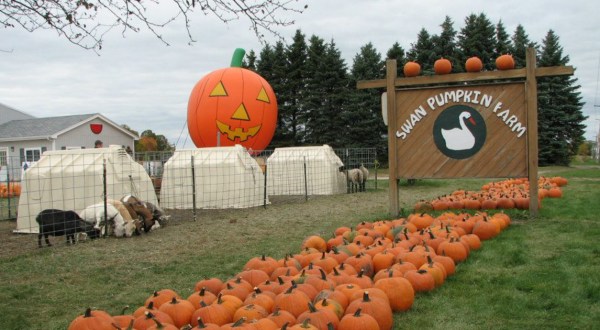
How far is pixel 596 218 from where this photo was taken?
8742 millimetres

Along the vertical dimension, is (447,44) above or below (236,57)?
above

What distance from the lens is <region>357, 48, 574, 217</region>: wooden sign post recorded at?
910cm

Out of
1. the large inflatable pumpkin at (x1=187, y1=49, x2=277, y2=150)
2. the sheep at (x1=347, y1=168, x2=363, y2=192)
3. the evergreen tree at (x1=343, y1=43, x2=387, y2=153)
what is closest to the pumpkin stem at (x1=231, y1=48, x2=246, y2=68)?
the large inflatable pumpkin at (x1=187, y1=49, x2=277, y2=150)

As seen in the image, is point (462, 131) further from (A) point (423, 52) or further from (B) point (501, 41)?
(B) point (501, 41)

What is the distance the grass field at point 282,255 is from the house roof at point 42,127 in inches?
935

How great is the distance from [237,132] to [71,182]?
10.7m

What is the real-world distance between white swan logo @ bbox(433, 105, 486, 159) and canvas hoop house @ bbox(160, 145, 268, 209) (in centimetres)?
559

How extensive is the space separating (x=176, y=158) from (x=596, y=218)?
10.1 meters

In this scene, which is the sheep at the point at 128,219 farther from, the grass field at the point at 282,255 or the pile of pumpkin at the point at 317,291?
the pile of pumpkin at the point at 317,291

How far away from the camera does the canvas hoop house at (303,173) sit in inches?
707

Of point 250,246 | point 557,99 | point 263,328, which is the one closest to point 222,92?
point 250,246

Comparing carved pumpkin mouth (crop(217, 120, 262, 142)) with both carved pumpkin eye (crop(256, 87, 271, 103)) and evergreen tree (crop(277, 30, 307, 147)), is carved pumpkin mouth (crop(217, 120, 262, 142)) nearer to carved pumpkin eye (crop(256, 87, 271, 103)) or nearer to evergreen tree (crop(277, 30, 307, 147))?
carved pumpkin eye (crop(256, 87, 271, 103))

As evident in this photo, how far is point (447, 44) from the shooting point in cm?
3916

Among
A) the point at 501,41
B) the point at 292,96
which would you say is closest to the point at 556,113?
the point at 501,41
